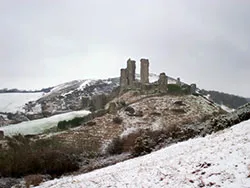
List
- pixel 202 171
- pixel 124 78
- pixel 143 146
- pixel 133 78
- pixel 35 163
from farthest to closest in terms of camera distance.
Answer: pixel 133 78
pixel 124 78
pixel 35 163
pixel 143 146
pixel 202 171

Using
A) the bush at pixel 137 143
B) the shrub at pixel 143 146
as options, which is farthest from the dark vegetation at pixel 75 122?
the shrub at pixel 143 146

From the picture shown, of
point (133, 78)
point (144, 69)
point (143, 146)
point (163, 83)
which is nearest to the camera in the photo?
point (143, 146)

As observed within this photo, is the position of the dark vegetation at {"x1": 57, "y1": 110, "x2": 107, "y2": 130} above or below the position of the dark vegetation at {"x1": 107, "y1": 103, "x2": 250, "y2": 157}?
below

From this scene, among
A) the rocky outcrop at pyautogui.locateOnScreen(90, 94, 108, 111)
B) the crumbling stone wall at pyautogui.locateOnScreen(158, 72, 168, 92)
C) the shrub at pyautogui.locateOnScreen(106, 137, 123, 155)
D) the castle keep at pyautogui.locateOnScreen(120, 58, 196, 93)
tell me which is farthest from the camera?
the castle keep at pyautogui.locateOnScreen(120, 58, 196, 93)

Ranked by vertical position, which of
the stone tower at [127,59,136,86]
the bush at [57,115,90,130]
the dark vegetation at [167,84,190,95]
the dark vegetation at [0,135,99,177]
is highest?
the stone tower at [127,59,136,86]

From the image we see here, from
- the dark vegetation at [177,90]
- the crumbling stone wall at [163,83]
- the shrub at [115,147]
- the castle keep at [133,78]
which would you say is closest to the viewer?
the shrub at [115,147]

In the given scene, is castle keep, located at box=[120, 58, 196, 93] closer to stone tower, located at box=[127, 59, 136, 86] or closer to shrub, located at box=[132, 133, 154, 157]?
stone tower, located at box=[127, 59, 136, 86]

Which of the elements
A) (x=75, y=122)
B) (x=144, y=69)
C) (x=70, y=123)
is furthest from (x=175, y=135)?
(x=144, y=69)

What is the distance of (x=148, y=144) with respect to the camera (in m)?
31.0

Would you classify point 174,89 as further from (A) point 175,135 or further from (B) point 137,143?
(B) point 137,143

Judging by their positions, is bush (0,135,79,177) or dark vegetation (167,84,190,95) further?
dark vegetation (167,84,190,95)

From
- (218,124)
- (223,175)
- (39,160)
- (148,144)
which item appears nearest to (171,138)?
(148,144)

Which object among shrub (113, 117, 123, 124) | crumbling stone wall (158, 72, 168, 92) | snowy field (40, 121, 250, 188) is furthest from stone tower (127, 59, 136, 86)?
snowy field (40, 121, 250, 188)

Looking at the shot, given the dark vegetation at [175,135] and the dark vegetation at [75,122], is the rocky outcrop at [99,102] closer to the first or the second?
the dark vegetation at [75,122]
